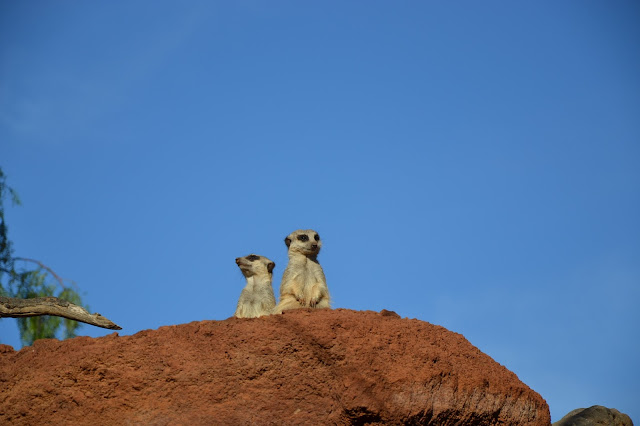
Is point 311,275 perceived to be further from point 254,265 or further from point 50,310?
point 50,310

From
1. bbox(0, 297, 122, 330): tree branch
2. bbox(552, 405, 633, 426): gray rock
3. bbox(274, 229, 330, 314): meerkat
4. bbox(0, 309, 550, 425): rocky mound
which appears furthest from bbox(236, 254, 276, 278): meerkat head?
bbox(0, 309, 550, 425): rocky mound

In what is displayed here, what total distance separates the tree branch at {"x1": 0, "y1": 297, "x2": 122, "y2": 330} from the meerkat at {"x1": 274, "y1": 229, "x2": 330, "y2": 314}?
111 inches

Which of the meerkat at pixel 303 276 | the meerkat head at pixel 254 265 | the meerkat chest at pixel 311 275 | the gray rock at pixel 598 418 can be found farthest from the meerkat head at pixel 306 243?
the gray rock at pixel 598 418

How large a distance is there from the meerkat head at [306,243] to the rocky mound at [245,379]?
4.12 m

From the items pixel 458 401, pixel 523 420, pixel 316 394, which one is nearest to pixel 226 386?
pixel 316 394

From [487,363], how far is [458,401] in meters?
0.55

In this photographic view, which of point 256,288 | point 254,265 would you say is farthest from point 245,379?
point 254,265

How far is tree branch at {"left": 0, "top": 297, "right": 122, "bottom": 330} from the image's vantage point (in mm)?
6754

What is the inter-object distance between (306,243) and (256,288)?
0.91 meters

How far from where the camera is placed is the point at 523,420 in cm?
644

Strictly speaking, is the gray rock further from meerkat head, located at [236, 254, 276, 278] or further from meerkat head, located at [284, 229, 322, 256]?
meerkat head, located at [236, 254, 276, 278]

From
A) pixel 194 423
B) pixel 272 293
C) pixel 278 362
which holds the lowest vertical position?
pixel 194 423

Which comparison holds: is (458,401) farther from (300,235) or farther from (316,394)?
(300,235)

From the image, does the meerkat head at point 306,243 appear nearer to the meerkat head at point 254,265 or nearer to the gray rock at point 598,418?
the meerkat head at point 254,265
